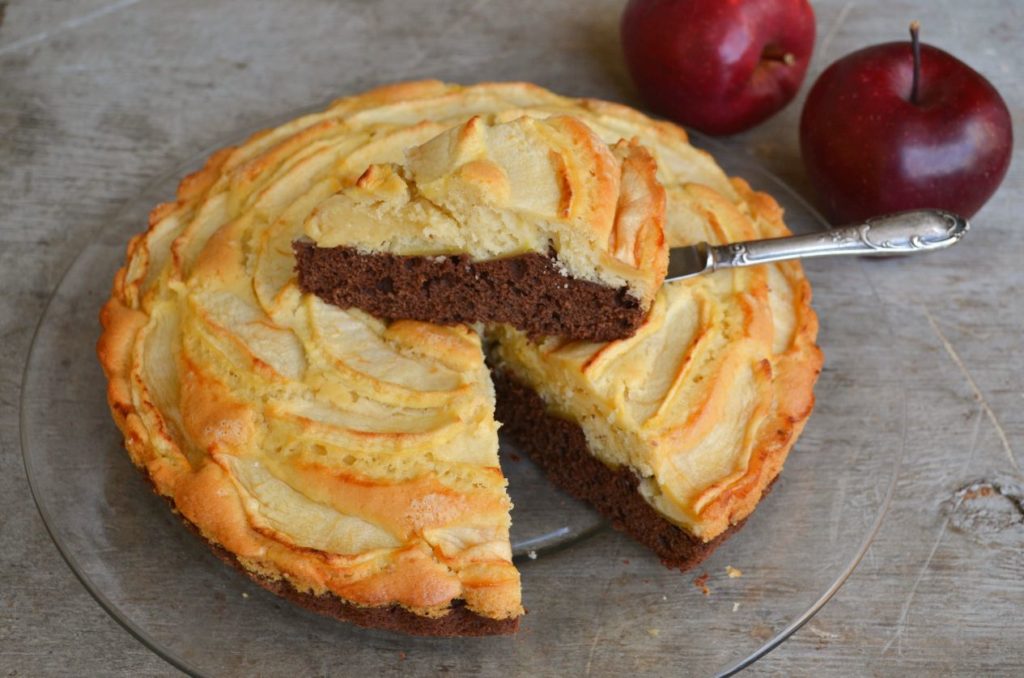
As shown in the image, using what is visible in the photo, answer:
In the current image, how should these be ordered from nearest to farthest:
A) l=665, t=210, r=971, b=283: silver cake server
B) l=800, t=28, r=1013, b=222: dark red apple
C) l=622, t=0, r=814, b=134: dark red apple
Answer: l=665, t=210, r=971, b=283: silver cake server
l=800, t=28, r=1013, b=222: dark red apple
l=622, t=0, r=814, b=134: dark red apple

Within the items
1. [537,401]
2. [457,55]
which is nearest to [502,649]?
[537,401]

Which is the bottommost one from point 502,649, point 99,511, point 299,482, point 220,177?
point 502,649

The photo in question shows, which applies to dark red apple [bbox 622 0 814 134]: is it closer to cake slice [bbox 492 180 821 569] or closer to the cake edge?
cake slice [bbox 492 180 821 569]

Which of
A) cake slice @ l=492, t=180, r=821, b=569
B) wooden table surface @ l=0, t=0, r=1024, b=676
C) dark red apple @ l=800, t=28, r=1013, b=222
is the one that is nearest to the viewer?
cake slice @ l=492, t=180, r=821, b=569

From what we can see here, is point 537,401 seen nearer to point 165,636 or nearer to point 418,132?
point 418,132

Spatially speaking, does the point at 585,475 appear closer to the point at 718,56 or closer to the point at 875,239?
the point at 875,239

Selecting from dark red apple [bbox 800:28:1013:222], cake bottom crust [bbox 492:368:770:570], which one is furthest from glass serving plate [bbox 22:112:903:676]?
dark red apple [bbox 800:28:1013:222]
